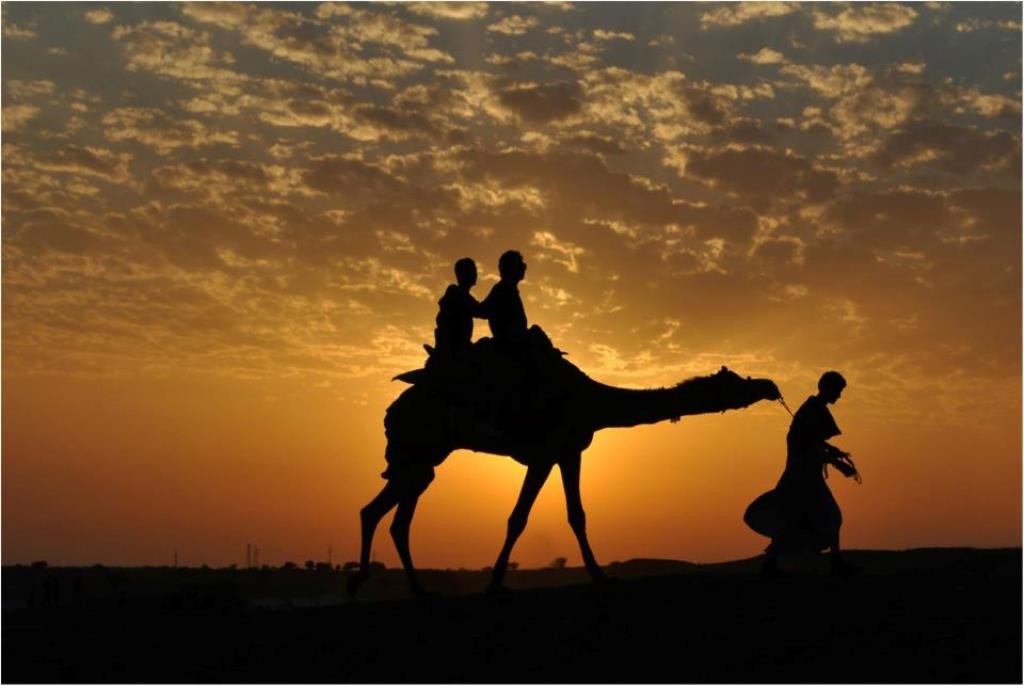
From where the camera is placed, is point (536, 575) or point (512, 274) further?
point (536, 575)

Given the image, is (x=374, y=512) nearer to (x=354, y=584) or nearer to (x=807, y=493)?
(x=354, y=584)

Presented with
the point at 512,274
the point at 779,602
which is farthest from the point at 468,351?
the point at 779,602

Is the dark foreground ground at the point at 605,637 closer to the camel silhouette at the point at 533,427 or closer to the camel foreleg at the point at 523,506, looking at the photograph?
the camel foreleg at the point at 523,506

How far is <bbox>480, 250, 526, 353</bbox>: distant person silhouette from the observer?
71.3 feet

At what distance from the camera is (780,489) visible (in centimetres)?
2120

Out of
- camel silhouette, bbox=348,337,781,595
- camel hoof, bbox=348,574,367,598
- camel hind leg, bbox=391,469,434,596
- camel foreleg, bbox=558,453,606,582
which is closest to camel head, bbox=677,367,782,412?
camel silhouette, bbox=348,337,781,595

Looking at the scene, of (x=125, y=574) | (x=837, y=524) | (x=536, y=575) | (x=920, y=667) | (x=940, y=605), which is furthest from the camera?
(x=125, y=574)

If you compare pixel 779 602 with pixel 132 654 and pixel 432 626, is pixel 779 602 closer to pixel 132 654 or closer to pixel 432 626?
pixel 432 626

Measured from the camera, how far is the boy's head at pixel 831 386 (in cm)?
2111

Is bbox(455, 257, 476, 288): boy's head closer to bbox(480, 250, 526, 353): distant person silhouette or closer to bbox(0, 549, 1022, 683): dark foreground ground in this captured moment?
bbox(480, 250, 526, 353): distant person silhouette

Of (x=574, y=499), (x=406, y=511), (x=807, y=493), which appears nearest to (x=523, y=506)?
(x=574, y=499)

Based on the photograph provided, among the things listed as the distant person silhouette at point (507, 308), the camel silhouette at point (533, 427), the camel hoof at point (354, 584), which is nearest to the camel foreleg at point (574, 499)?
the camel silhouette at point (533, 427)

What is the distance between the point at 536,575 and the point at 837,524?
226ft

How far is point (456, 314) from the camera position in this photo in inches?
869
